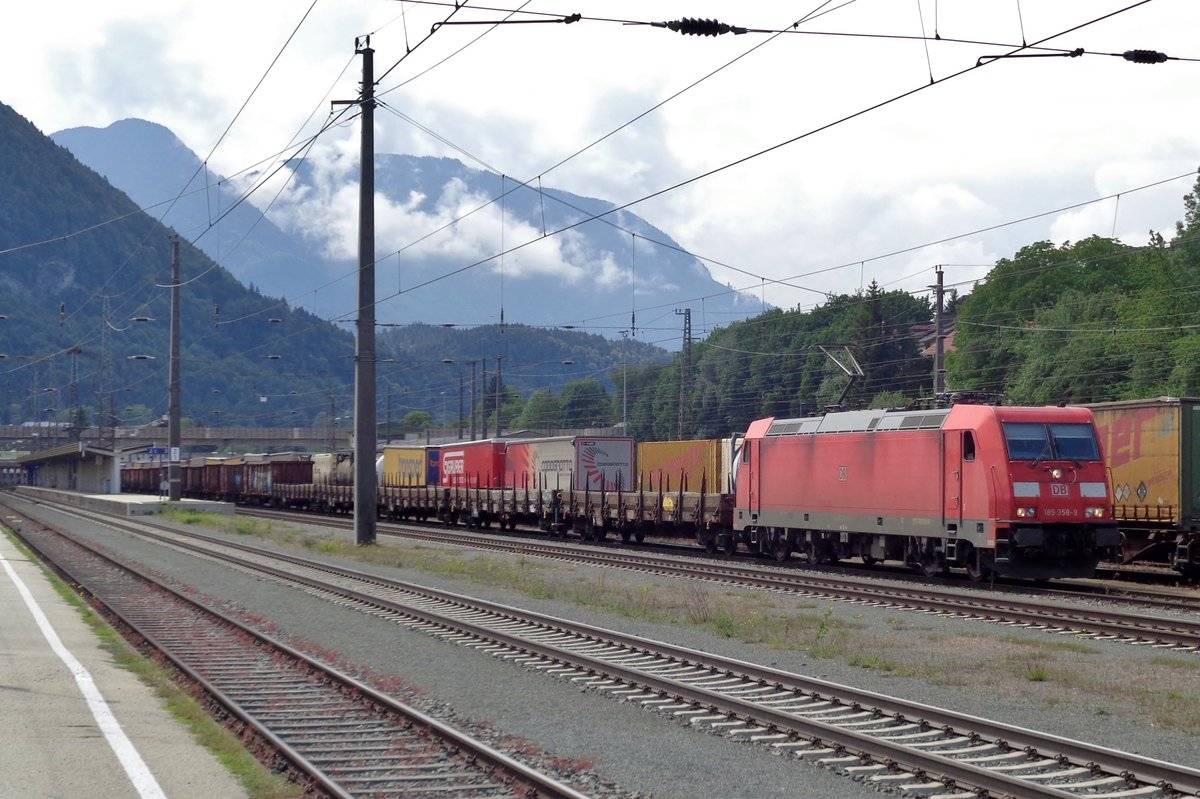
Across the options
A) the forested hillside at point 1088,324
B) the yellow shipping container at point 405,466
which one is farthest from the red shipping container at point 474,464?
the forested hillside at point 1088,324

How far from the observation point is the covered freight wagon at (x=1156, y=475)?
2542cm

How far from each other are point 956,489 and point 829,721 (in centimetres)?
1361

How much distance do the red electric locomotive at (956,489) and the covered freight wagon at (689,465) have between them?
7.66 meters

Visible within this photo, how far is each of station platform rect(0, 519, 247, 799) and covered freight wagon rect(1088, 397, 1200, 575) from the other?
65.4 feet

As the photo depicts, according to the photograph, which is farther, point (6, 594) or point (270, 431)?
point (270, 431)

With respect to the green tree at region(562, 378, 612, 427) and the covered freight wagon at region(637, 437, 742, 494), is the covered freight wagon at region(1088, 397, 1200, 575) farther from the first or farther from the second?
the green tree at region(562, 378, 612, 427)

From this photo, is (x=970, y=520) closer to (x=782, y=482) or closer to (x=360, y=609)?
(x=782, y=482)

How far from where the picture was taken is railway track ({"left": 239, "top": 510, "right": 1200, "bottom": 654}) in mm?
17312

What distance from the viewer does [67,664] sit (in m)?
15.3

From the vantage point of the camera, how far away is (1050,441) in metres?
24.0

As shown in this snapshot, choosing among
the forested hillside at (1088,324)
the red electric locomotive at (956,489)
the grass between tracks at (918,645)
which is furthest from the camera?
the forested hillside at (1088,324)

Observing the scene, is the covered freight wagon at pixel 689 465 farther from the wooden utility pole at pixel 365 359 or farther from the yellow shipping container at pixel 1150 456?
the yellow shipping container at pixel 1150 456

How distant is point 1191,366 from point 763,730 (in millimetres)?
53314

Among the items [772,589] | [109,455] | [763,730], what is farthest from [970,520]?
[109,455]
